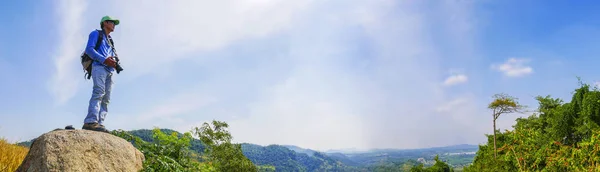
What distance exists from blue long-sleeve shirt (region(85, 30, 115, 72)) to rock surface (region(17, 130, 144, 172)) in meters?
1.26

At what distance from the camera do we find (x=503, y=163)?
21453 millimetres

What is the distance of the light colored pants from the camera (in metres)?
6.35

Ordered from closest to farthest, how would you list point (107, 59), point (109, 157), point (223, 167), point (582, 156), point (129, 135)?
1. point (109, 157)
2. point (107, 59)
3. point (129, 135)
4. point (582, 156)
5. point (223, 167)

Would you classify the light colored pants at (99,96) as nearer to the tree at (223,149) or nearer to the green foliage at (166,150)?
the green foliage at (166,150)

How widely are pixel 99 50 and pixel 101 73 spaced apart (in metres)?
0.42

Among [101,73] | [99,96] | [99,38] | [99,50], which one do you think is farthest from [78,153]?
[99,38]

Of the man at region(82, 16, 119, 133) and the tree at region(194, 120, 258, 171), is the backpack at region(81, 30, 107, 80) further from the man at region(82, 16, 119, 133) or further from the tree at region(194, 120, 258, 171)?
the tree at region(194, 120, 258, 171)

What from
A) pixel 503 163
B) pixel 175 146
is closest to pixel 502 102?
pixel 503 163

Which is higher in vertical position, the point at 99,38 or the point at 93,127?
the point at 99,38

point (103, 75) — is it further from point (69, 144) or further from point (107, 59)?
point (69, 144)

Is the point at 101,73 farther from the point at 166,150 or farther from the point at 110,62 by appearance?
the point at 166,150

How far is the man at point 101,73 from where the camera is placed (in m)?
6.36

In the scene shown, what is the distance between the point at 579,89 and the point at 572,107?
1012mm

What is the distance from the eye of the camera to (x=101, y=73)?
21.5 ft
